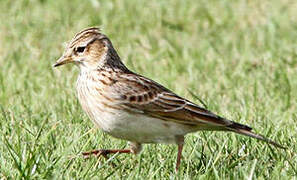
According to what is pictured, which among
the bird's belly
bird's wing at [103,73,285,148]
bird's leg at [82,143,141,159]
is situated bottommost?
bird's leg at [82,143,141,159]

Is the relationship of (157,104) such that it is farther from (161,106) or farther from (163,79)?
(163,79)

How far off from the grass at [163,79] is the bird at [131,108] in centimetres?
22

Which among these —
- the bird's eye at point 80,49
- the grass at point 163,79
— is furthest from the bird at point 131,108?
the grass at point 163,79

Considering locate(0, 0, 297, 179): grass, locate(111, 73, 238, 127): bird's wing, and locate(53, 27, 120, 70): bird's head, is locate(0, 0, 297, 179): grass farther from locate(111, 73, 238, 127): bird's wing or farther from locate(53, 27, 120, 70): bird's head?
locate(53, 27, 120, 70): bird's head

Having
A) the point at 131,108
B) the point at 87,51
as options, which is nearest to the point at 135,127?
the point at 131,108

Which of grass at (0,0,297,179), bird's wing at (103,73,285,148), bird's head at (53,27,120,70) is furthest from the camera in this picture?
bird's head at (53,27,120,70)

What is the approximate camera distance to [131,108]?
6.65 meters

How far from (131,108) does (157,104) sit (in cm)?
31

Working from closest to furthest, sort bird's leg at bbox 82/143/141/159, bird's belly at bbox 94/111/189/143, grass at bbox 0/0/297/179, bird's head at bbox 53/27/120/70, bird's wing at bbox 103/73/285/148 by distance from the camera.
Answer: grass at bbox 0/0/297/179
bird's belly at bbox 94/111/189/143
bird's wing at bbox 103/73/285/148
bird's leg at bbox 82/143/141/159
bird's head at bbox 53/27/120/70

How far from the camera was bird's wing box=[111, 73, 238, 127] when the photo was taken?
6703mm

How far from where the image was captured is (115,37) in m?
12.0

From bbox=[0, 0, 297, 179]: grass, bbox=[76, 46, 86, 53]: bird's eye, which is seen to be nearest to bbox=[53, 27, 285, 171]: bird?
bbox=[76, 46, 86, 53]: bird's eye

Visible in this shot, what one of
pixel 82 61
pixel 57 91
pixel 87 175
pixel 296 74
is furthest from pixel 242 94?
pixel 87 175

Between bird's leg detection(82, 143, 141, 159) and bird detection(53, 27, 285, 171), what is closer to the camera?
bird detection(53, 27, 285, 171)
